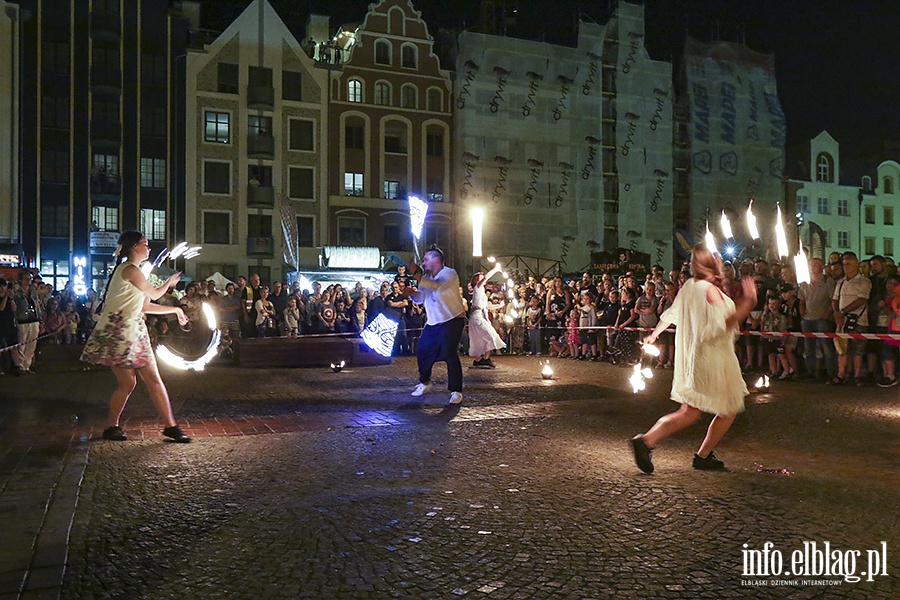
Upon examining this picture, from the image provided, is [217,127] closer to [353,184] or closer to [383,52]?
[353,184]

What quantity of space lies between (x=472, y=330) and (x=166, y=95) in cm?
3403

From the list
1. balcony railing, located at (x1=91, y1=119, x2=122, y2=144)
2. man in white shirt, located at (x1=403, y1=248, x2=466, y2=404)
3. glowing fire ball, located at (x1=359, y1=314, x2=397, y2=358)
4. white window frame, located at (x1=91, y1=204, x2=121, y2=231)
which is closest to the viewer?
man in white shirt, located at (x1=403, y1=248, x2=466, y2=404)

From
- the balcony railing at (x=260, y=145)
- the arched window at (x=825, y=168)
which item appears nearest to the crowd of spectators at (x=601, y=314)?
the balcony railing at (x=260, y=145)

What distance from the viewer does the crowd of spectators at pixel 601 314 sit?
13.4 metres

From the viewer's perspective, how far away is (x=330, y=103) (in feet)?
152

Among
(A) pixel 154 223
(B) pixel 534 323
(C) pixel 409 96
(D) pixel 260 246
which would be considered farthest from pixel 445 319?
(C) pixel 409 96

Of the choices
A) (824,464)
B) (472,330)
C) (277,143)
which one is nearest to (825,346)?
(472,330)

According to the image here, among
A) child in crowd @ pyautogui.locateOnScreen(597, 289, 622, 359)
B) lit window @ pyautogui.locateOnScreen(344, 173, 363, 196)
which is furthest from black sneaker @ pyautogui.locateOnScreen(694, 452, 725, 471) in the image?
lit window @ pyautogui.locateOnScreen(344, 173, 363, 196)

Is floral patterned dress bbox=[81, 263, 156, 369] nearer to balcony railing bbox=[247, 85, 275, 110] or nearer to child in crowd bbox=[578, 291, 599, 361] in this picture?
child in crowd bbox=[578, 291, 599, 361]

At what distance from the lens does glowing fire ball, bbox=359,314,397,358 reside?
54.2 ft

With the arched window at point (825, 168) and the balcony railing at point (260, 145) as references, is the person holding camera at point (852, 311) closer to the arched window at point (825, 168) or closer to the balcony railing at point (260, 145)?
the balcony railing at point (260, 145)

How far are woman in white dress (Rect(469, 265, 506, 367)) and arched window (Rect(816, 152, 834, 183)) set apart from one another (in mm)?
51689

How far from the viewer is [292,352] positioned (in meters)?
16.8

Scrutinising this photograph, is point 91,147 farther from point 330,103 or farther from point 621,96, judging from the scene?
point 621,96
